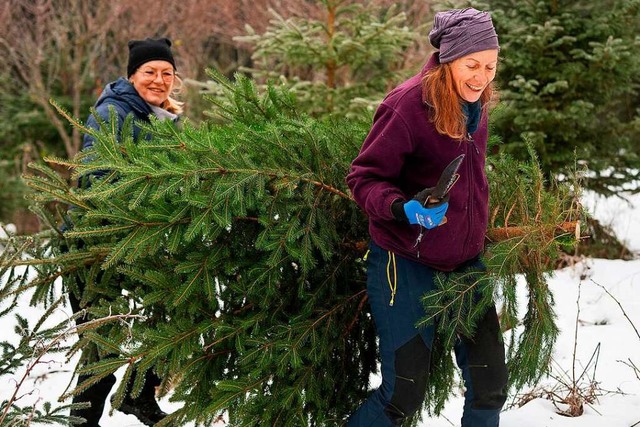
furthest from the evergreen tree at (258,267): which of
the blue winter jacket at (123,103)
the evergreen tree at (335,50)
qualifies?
the evergreen tree at (335,50)

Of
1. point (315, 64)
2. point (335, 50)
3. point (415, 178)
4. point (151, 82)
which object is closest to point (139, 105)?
point (151, 82)

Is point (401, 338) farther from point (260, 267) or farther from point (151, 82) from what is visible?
point (151, 82)

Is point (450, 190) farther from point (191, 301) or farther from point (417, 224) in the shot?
point (191, 301)

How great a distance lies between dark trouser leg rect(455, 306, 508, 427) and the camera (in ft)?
8.93

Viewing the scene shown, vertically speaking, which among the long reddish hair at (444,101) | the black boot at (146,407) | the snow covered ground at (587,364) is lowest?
the snow covered ground at (587,364)

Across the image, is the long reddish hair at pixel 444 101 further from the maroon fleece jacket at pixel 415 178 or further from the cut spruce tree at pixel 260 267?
the cut spruce tree at pixel 260 267

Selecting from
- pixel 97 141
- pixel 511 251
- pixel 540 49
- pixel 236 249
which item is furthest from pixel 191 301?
pixel 540 49

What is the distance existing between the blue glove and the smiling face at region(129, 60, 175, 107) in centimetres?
195

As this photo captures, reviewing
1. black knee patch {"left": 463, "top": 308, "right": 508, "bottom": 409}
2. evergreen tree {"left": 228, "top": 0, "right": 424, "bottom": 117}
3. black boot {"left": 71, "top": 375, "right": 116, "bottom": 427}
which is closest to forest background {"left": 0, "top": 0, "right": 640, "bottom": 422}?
evergreen tree {"left": 228, "top": 0, "right": 424, "bottom": 117}

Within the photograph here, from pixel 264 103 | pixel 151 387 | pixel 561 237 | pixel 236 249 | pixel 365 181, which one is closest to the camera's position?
pixel 365 181

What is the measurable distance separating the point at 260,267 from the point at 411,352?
2.25 ft

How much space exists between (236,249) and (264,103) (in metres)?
0.86

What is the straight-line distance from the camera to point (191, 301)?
2908mm

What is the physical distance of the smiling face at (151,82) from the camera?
3816 millimetres
